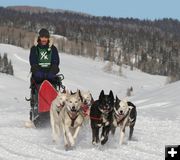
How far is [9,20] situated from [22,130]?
612ft

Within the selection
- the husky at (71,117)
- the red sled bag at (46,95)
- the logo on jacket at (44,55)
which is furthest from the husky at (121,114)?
the logo on jacket at (44,55)

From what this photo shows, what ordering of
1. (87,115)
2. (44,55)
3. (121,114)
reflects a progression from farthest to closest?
(44,55), (87,115), (121,114)

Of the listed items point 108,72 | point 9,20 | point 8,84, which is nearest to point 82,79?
point 108,72

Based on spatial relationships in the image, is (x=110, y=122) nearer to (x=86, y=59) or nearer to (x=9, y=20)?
(x=86, y=59)

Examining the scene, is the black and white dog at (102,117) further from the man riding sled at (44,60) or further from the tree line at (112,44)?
the tree line at (112,44)

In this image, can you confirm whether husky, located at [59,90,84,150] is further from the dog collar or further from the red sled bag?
the red sled bag

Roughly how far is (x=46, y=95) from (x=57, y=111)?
4.39 feet

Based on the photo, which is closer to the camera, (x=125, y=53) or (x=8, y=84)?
(x=8, y=84)

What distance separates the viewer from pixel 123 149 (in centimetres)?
801

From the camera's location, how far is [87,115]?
347 inches

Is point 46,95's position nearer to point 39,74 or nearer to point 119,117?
point 39,74

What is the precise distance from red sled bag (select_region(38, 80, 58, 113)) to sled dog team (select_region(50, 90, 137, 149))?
107 centimetres

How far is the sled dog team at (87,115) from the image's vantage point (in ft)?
26.2

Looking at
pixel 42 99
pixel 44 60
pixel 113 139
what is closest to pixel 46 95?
pixel 42 99
